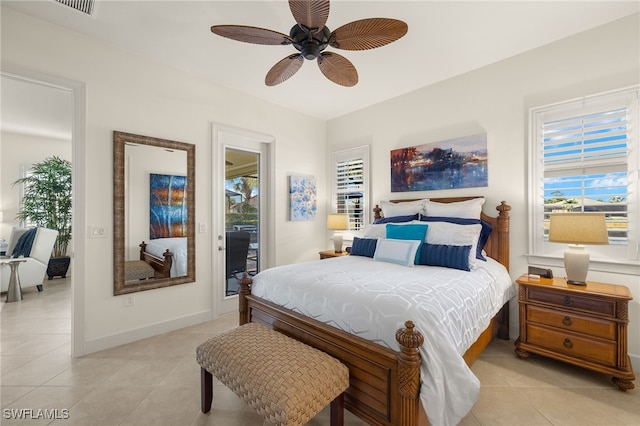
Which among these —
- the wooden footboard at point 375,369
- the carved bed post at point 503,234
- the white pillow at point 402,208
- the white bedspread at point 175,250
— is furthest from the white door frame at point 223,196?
the carved bed post at point 503,234

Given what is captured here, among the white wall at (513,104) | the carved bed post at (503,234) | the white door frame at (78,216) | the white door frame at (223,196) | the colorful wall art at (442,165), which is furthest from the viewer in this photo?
the white door frame at (223,196)

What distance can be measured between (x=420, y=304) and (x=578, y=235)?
5.26ft

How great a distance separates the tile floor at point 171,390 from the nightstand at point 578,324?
16 cm

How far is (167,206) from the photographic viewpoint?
312 cm

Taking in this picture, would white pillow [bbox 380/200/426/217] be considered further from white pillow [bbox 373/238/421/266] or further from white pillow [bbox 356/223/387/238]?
white pillow [bbox 373/238/421/266]

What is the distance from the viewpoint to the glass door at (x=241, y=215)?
12.2 feet

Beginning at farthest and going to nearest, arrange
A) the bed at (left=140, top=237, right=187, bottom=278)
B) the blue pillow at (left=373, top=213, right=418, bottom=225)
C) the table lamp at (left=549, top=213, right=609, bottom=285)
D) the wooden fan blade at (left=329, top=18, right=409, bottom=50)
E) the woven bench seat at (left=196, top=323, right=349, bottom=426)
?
the blue pillow at (left=373, top=213, right=418, bottom=225) < the bed at (left=140, top=237, right=187, bottom=278) < the table lamp at (left=549, top=213, right=609, bottom=285) < the wooden fan blade at (left=329, top=18, right=409, bottom=50) < the woven bench seat at (left=196, top=323, right=349, bottom=426)

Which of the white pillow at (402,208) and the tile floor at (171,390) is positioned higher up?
the white pillow at (402,208)

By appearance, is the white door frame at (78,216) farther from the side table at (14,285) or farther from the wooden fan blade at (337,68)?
the side table at (14,285)

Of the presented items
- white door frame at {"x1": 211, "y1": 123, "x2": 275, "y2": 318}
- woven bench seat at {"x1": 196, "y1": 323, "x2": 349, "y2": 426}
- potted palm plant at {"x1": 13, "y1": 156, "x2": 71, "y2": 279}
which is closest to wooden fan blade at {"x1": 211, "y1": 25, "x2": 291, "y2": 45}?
white door frame at {"x1": 211, "y1": 123, "x2": 275, "y2": 318}

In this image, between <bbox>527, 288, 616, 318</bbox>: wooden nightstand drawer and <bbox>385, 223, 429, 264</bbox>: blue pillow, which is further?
<bbox>385, 223, 429, 264</bbox>: blue pillow

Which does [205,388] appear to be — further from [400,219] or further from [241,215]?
[400,219]

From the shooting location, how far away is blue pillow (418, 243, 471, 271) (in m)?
2.43

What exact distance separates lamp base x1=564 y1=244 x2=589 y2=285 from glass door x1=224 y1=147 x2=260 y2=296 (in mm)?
3438
